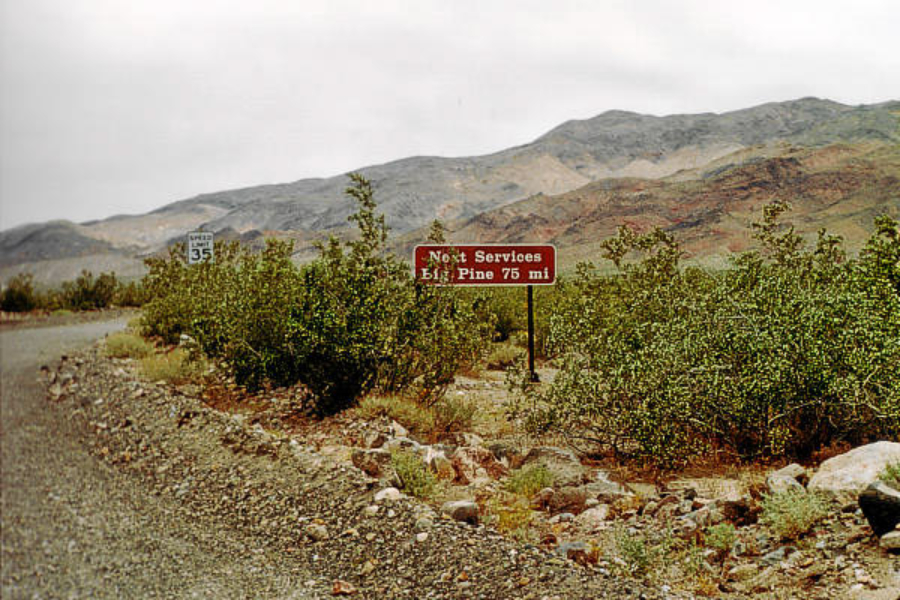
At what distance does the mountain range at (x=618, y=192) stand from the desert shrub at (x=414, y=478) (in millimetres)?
2621

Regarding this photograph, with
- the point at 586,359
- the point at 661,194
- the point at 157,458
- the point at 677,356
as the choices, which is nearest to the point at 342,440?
the point at 157,458

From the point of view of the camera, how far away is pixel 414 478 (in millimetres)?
5086

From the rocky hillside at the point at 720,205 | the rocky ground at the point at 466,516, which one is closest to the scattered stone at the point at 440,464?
the rocky ground at the point at 466,516

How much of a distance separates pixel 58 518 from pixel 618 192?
80.4 meters

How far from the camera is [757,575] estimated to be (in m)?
3.80

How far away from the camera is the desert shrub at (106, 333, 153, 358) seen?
10.7 metres

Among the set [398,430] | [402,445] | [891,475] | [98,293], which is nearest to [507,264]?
[398,430]

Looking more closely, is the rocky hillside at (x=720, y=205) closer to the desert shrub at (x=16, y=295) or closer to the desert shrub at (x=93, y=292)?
the desert shrub at (x=93, y=292)

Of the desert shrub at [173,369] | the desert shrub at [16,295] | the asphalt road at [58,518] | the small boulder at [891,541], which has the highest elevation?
Result: the desert shrub at [16,295]

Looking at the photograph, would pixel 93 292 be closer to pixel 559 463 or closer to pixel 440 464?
pixel 440 464

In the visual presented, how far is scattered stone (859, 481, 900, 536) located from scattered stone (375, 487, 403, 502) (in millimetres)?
2980

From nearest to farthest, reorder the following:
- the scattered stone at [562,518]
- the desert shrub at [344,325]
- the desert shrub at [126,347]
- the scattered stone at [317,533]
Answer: the scattered stone at [317,533]
the scattered stone at [562,518]
the desert shrub at [344,325]
the desert shrub at [126,347]

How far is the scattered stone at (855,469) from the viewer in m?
4.43

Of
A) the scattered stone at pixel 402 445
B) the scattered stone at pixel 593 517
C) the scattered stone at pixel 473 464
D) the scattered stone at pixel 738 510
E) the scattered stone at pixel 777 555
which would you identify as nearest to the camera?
the scattered stone at pixel 777 555
